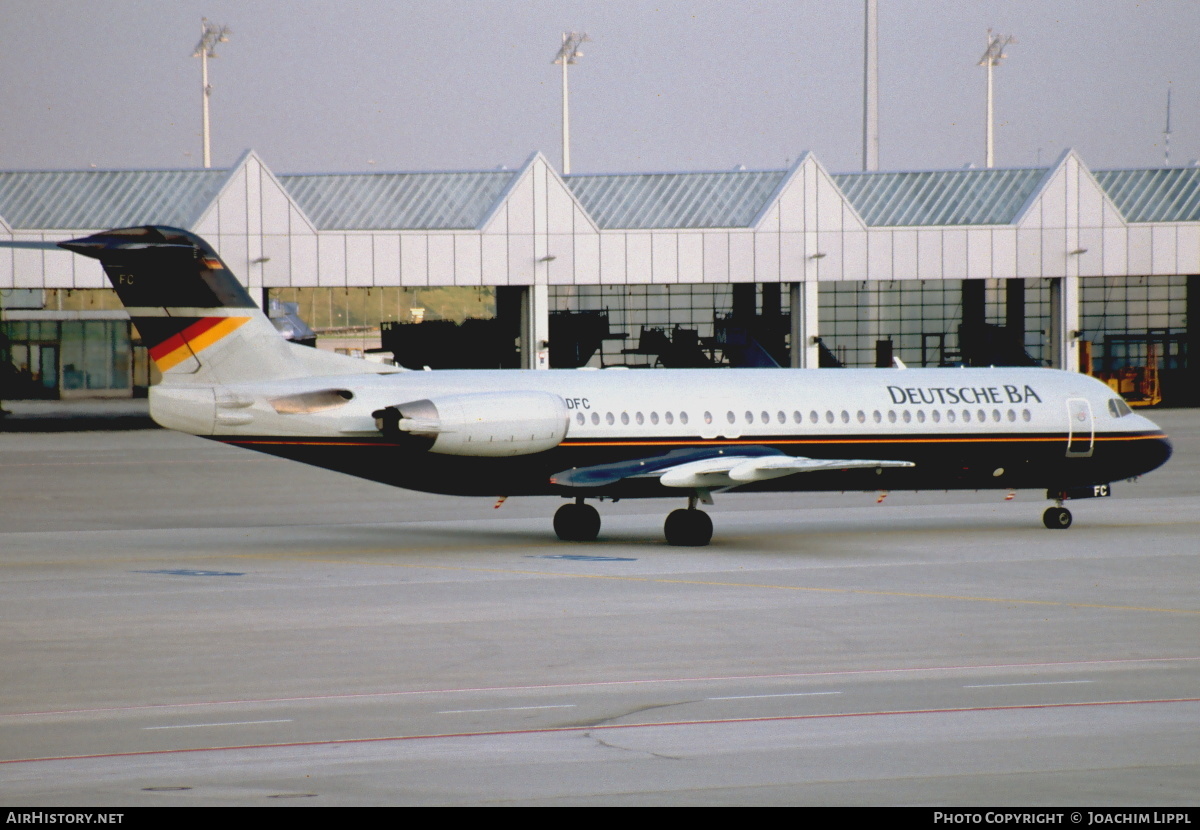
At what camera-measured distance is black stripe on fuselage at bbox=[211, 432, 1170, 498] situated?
90.0 feet

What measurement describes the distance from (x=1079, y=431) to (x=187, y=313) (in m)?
17.2

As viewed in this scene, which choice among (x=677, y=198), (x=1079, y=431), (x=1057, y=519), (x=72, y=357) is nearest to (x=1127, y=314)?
(x=677, y=198)

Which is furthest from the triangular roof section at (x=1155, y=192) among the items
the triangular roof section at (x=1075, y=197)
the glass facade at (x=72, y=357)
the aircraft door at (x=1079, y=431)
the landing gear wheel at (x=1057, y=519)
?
the glass facade at (x=72, y=357)

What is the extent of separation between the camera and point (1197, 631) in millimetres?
18906

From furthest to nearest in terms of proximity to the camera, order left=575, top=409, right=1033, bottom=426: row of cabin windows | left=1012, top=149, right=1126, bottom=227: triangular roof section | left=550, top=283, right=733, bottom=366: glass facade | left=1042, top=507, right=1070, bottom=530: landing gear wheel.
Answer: left=550, top=283, right=733, bottom=366: glass facade < left=1012, top=149, right=1126, bottom=227: triangular roof section < left=1042, top=507, right=1070, bottom=530: landing gear wheel < left=575, top=409, right=1033, bottom=426: row of cabin windows

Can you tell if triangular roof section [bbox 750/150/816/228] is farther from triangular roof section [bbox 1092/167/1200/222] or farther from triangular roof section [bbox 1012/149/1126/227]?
triangular roof section [bbox 1092/167/1200/222]

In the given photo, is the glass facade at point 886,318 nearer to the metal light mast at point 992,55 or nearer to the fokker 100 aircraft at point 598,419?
the metal light mast at point 992,55

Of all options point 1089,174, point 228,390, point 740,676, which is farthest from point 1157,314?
point 740,676

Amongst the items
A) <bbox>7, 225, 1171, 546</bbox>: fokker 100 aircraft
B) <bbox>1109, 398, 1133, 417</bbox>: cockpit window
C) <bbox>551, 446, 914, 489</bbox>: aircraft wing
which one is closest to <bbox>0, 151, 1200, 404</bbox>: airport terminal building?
<bbox>1109, 398, 1133, 417</bbox>: cockpit window

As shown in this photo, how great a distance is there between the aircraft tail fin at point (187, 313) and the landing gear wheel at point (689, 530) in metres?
7.31

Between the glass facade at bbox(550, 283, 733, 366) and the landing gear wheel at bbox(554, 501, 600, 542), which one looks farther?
the glass facade at bbox(550, 283, 733, 366)

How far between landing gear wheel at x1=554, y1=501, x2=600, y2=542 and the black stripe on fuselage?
98cm

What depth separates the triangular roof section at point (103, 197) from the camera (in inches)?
2530
